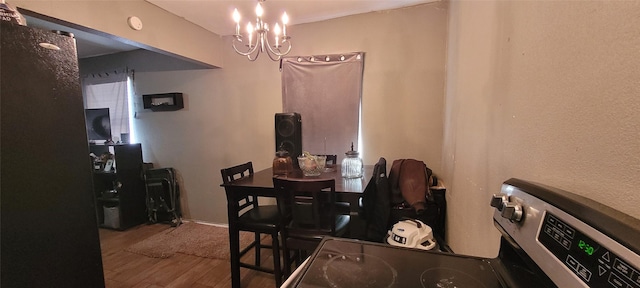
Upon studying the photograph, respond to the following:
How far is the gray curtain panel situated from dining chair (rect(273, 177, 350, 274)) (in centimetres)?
107

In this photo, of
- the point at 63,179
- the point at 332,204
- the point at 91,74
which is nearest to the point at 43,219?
the point at 63,179

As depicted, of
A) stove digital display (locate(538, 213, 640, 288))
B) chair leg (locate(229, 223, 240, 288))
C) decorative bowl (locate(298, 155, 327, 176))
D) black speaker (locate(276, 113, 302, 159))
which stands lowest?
chair leg (locate(229, 223, 240, 288))

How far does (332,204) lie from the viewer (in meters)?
1.53

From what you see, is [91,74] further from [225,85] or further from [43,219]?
[43,219]

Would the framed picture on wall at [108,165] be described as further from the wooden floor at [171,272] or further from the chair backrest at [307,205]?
the chair backrest at [307,205]

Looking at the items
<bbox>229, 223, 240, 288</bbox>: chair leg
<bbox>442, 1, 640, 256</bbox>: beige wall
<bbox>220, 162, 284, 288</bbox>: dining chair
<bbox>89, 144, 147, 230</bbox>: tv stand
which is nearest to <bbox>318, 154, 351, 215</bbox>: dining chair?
<bbox>220, 162, 284, 288</bbox>: dining chair

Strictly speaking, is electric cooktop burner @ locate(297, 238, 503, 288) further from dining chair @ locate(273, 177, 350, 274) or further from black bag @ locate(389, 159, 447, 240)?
black bag @ locate(389, 159, 447, 240)

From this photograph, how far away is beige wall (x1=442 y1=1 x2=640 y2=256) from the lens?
413mm

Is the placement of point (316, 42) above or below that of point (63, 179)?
above

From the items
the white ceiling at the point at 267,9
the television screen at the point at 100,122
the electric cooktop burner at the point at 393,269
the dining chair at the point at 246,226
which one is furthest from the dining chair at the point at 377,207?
the television screen at the point at 100,122

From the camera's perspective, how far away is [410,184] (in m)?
2.00

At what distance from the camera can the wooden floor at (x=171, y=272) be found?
201 cm

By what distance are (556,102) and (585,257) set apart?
38cm

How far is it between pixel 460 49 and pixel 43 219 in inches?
92.2
